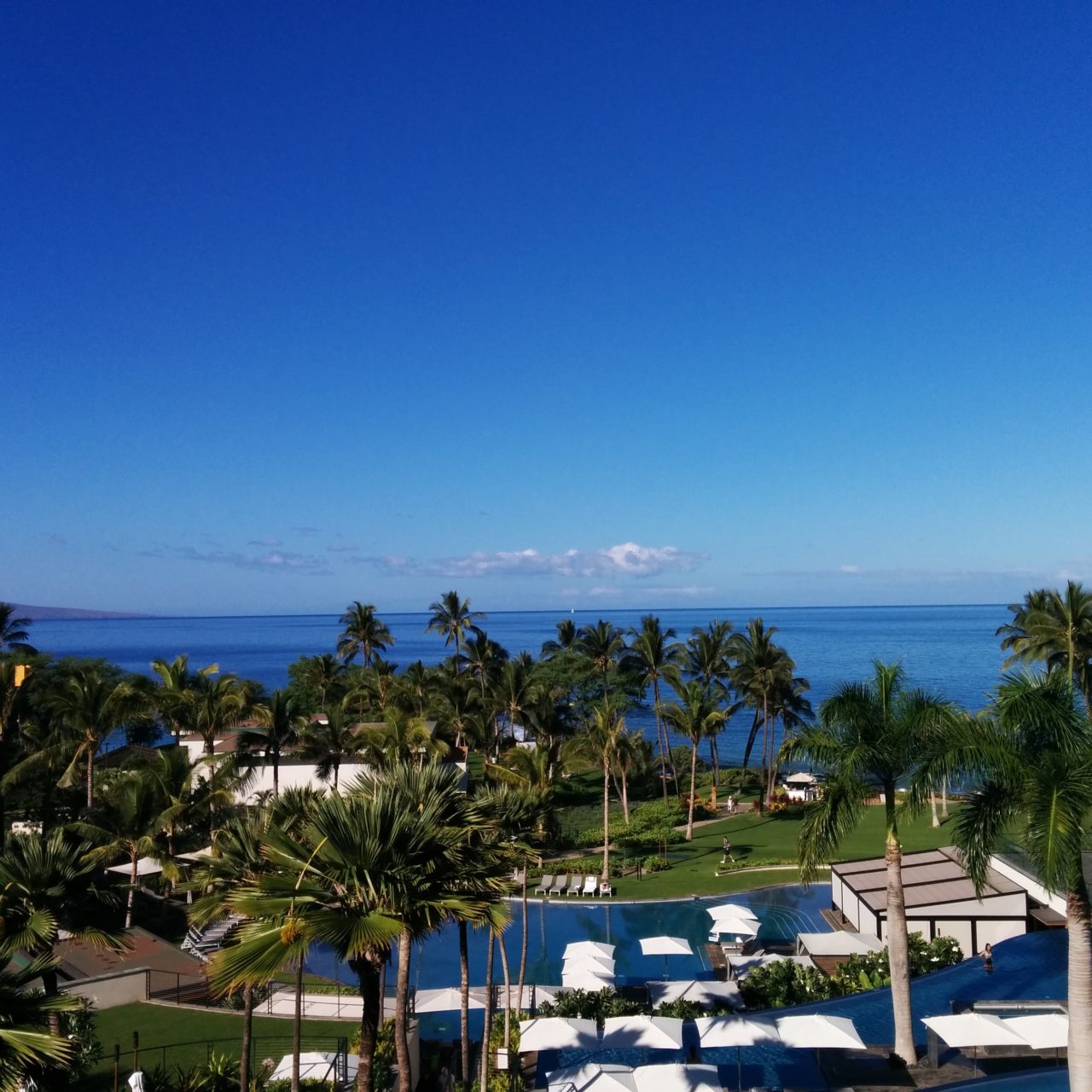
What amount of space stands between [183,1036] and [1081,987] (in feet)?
57.3

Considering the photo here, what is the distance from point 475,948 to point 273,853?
66.5 ft

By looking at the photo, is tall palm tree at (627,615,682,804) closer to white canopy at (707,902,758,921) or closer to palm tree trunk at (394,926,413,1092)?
white canopy at (707,902,758,921)

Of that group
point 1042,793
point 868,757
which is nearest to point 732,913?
point 868,757

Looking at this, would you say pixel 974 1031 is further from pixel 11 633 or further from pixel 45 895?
pixel 11 633

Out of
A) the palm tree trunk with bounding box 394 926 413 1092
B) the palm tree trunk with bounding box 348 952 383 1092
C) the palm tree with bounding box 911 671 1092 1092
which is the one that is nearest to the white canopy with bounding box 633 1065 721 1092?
the palm tree with bounding box 911 671 1092 1092

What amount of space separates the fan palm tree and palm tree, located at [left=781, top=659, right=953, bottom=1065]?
10898mm

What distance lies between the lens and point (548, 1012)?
63.1 feet

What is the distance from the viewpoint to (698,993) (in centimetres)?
1958

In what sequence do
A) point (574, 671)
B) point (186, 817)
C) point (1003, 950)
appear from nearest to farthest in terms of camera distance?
point (1003, 950) < point (186, 817) < point (574, 671)

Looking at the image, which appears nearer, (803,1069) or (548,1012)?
(803,1069)

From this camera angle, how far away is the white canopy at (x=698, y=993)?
63.6 feet

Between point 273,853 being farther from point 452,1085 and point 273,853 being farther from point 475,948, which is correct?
point 475,948

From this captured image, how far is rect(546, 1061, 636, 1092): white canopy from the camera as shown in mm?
14562

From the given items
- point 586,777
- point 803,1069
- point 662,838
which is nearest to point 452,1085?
point 803,1069
